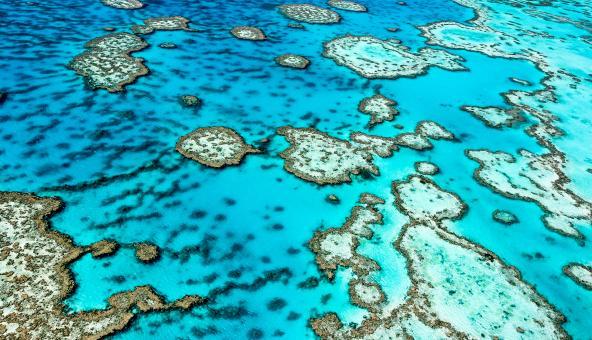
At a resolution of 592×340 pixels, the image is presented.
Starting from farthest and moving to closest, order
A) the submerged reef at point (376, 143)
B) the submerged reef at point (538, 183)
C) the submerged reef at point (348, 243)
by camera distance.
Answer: the submerged reef at point (376, 143)
the submerged reef at point (538, 183)
the submerged reef at point (348, 243)

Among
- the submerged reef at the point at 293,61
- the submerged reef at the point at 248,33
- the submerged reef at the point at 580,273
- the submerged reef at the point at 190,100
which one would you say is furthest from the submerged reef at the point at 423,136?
the submerged reef at the point at 248,33

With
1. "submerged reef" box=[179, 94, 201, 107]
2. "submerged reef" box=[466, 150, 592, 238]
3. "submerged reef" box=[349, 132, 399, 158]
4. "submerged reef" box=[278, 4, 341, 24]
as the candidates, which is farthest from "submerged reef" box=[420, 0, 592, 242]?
"submerged reef" box=[179, 94, 201, 107]

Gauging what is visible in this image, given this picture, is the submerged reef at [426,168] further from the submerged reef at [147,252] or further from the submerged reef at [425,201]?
the submerged reef at [147,252]

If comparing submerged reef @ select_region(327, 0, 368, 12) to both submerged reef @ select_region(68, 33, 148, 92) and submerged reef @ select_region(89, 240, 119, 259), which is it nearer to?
submerged reef @ select_region(68, 33, 148, 92)

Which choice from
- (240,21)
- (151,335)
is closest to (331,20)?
(240,21)

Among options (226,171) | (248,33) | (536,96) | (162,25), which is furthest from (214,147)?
(536,96)

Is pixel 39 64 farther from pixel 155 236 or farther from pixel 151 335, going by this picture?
pixel 151 335
